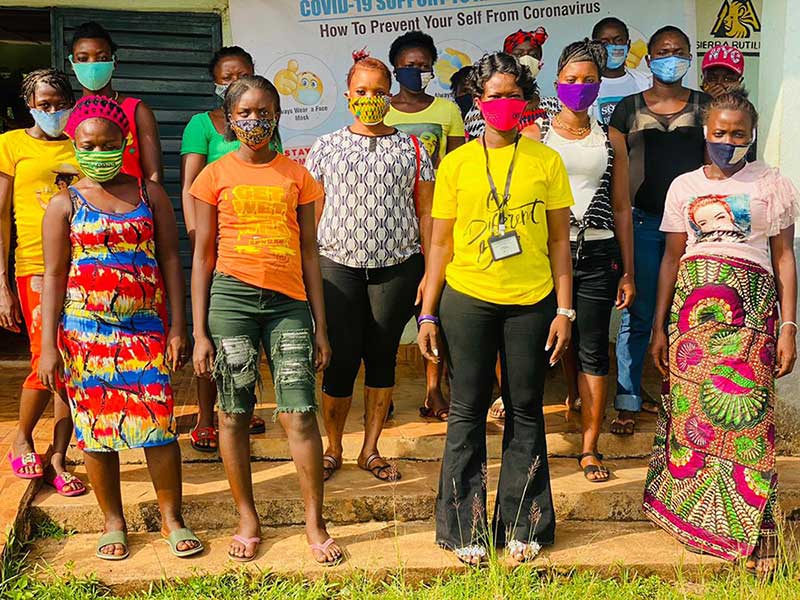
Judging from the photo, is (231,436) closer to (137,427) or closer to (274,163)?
(137,427)

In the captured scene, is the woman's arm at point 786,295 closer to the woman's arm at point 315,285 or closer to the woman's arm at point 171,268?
the woman's arm at point 315,285

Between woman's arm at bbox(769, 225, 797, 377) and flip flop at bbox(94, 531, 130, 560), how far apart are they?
2955mm

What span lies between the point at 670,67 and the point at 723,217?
1.31 m

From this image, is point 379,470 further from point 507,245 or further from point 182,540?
point 507,245

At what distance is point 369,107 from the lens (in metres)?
4.20

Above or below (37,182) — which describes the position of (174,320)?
below

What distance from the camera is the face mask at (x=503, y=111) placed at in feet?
12.3

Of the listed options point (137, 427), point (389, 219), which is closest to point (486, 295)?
point (389, 219)

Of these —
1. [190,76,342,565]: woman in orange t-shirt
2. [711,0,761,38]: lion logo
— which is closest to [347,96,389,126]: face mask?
[190,76,342,565]: woman in orange t-shirt

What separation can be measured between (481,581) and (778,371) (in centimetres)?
160

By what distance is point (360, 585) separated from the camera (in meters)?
3.86

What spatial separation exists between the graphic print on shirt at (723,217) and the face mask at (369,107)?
147cm

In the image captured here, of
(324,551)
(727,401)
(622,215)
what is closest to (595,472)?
(727,401)

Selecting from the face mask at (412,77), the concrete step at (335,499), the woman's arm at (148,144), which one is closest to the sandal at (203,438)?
the concrete step at (335,499)
